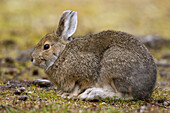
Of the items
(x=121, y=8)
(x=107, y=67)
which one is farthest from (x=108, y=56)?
(x=121, y=8)

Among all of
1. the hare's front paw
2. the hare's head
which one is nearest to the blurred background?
the hare's head

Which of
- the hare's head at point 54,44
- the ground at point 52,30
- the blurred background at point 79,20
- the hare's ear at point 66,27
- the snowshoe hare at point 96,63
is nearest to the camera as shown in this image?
the ground at point 52,30

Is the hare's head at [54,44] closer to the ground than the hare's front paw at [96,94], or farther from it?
farther from it

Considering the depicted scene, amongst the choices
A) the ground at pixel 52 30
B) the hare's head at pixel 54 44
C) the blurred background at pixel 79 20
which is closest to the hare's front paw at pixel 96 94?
the ground at pixel 52 30

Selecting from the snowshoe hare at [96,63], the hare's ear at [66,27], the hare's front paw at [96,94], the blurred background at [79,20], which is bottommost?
the hare's front paw at [96,94]

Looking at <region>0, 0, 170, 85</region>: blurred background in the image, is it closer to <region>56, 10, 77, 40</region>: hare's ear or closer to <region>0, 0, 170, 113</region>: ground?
<region>0, 0, 170, 113</region>: ground

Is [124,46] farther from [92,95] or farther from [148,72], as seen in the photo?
[92,95]

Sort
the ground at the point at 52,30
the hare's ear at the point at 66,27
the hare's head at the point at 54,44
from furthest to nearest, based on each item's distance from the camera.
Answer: the hare's ear at the point at 66,27
the hare's head at the point at 54,44
the ground at the point at 52,30

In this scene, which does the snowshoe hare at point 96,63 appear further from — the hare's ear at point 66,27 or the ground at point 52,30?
the ground at point 52,30
